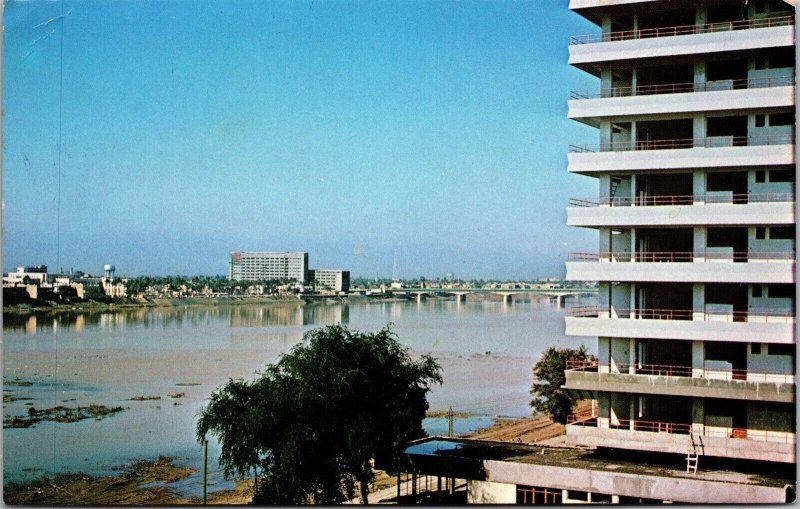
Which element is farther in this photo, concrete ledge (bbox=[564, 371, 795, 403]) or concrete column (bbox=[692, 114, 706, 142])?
concrete column (bbox=[692, 114, 706, 142])

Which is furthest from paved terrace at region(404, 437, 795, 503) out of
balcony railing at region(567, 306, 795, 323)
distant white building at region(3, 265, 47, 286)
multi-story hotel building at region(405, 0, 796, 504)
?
distant white building at region(3, 265, 47, 286)

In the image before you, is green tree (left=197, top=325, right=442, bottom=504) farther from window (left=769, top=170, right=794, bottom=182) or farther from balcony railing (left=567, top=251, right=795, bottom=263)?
window (left=769, top=170, right=794, bottom=182)

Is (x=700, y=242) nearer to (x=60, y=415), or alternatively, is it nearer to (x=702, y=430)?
(x=702, y=430)

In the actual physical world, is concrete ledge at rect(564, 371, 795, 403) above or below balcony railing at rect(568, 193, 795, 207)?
below

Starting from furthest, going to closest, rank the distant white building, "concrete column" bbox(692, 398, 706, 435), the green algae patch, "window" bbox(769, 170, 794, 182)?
the distant white building, the green algae patch, "concrete column" bbox(692, 398, 706, 435), "window" bbox(769, 170, 794, 182)

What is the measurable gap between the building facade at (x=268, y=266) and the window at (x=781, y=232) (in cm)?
6984

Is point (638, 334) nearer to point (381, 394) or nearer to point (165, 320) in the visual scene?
point (381, 394)

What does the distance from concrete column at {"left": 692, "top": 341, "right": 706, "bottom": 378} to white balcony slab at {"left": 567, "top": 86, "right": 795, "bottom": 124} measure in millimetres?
3450

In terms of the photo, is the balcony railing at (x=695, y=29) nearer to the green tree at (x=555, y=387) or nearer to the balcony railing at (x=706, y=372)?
the balcony railing at (x=706, y=372)

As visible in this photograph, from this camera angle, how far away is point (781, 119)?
13.2 m

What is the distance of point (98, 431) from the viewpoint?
2516 centimetres

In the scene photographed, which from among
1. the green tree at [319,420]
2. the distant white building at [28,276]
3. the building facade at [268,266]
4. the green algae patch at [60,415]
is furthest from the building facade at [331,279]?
the green tree at [319,420]

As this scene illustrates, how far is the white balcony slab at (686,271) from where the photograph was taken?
12883 mm

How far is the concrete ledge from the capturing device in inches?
499
